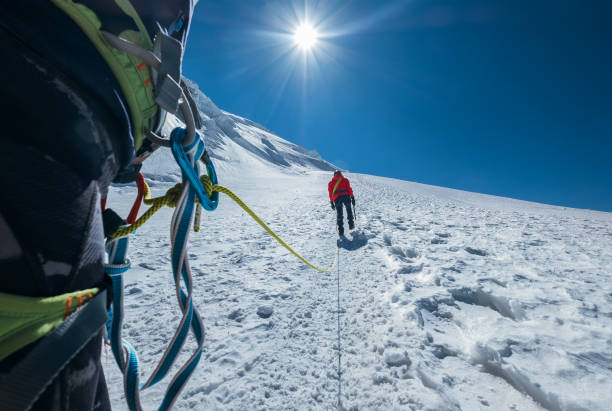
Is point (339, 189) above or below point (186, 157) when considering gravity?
above

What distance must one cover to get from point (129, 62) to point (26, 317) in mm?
787

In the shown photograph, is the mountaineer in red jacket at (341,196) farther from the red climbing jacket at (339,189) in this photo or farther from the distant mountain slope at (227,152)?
the distant mountain slope at (227,152)

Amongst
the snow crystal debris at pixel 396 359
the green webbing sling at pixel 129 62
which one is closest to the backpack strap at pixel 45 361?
the green webbing sling at pixel 129 62

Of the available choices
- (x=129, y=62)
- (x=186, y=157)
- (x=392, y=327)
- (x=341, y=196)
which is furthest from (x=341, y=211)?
(x=129, y=62)

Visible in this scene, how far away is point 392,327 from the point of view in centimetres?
239

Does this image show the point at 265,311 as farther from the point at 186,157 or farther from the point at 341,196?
the point at 341,196

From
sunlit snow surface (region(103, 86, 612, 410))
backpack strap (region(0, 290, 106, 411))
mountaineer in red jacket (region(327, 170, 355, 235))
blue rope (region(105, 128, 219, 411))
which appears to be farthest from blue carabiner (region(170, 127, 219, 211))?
mountaineer in red jacket (region(327, 170, 355, 235))

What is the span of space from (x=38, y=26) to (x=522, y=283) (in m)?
4.59

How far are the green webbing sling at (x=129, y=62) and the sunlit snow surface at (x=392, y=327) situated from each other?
1.89m

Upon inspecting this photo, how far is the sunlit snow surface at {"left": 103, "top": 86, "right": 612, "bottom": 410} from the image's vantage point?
5.68ft

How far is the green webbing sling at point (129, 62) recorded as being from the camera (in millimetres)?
709

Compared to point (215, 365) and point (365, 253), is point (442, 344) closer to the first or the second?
point (215, 365)

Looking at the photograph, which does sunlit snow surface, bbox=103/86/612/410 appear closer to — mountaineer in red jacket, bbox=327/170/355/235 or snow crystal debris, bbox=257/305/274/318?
snow crystal debris, bbox=257/305/274/318

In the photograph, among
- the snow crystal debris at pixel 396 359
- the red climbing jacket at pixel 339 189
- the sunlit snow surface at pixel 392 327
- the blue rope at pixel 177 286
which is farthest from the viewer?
the red climbing jacket at pixel 339 189
